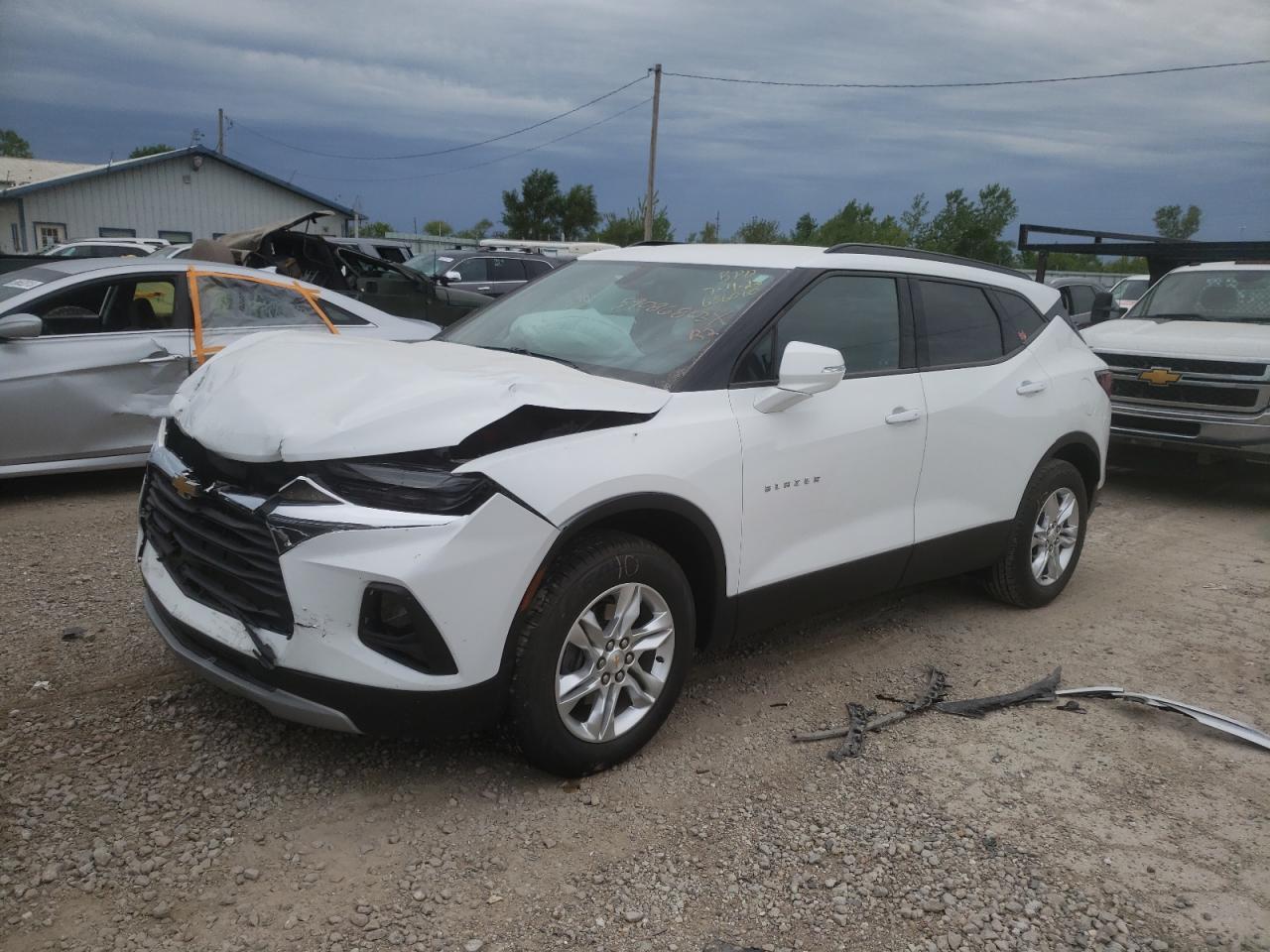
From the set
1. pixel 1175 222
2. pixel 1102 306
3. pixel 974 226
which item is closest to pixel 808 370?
pixel 1102 306

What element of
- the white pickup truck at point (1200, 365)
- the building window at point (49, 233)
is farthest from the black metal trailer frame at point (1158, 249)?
the building window at point (49, 233)

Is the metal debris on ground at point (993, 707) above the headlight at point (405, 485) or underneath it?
underneath

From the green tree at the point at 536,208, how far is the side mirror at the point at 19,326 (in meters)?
47.2

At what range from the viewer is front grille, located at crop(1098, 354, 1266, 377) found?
25.5 feet

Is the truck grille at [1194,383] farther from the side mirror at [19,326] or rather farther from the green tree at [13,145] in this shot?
the green tree at [13,145]

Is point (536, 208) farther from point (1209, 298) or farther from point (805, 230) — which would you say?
point (1209, 298)

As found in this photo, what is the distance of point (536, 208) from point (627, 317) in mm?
50570

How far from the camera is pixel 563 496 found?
3.00 m

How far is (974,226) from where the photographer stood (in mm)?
44406

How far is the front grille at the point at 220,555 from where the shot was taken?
2863 millimetres

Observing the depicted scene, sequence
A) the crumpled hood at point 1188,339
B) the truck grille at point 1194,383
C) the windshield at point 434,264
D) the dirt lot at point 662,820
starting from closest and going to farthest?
the dirt lot at point 662,820 < the truck grille at point 1194,383 < the crumpled hood at point 1188,339 < the windshield at point 434,264

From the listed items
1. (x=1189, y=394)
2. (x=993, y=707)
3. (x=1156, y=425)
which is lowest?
(x=993, y=707)

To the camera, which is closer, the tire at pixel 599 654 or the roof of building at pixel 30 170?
the tire at pixel 599 654

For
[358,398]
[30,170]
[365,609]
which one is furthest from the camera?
[30,170]
